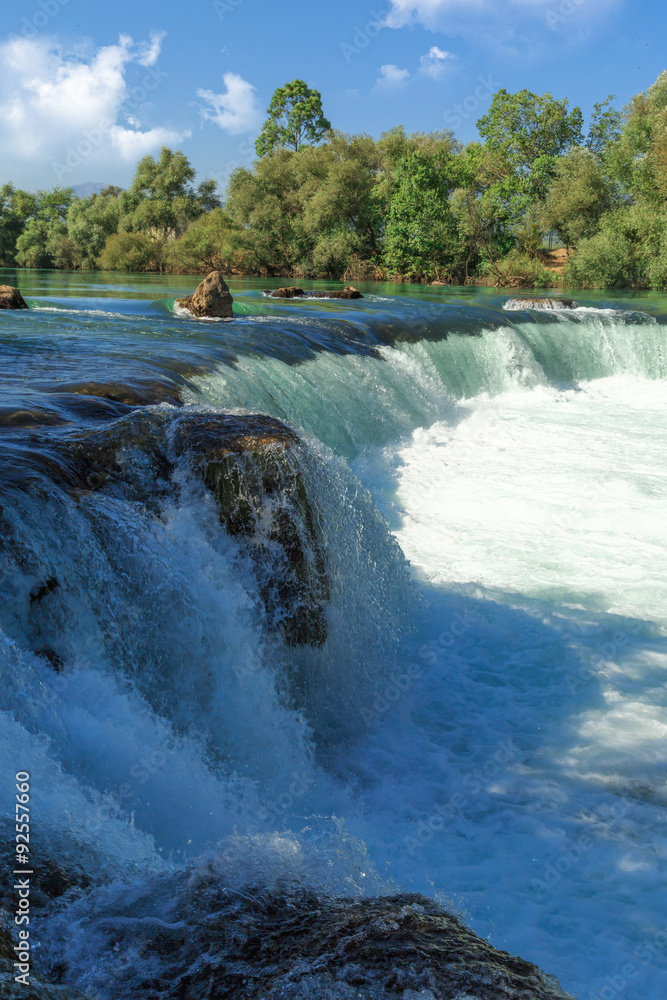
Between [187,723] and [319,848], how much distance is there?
117 cm

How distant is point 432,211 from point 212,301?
2688 centimetres

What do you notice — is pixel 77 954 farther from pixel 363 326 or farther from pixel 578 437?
pixel 363 326

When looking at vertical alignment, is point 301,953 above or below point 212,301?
below

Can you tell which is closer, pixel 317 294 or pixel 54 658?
pixel 54 658

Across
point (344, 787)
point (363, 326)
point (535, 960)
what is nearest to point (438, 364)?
point (363, 326)

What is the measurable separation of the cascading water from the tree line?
98.1ft

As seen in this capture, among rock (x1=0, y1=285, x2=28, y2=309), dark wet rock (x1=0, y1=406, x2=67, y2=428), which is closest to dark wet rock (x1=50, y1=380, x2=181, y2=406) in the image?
dark wet rock (x1=0, y1=406, x2=67, y2=428)

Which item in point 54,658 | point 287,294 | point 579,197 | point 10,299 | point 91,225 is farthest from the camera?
point 91,225

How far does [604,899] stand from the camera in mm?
3117

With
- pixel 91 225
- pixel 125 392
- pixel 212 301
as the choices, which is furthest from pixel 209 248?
pixel 125 392

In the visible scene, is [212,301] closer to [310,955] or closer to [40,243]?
[310,955]

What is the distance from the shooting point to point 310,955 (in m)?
1.80

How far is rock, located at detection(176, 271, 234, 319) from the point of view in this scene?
14086 millimetres

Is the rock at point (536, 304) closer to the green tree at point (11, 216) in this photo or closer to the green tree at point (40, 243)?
the green tree at point (40, 243)
